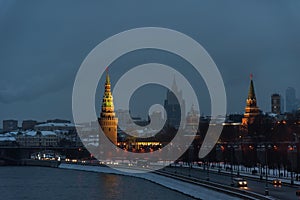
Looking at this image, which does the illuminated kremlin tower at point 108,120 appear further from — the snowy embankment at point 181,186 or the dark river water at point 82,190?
the dark river water at point 82,190

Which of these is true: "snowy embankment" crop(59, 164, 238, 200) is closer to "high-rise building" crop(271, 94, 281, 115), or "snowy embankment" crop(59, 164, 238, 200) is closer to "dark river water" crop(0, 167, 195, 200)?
"dark river water" crop(0, 167, 195, 200)

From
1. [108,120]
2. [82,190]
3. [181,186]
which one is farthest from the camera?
[108,120]

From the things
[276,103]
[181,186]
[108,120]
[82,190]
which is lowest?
[82,190]

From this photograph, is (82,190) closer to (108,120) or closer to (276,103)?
(108,120)

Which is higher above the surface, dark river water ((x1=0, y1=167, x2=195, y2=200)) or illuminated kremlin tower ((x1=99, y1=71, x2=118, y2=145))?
illuminated kremlin tower ((x1=99, y1=71, x2=118, y2=145))

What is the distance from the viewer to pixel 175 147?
117938 millimetres

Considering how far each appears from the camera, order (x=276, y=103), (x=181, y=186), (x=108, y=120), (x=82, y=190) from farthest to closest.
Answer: (x=276, y=103) < (x=108, y=120) < (x=82, y=190) < (x=181, y=186)

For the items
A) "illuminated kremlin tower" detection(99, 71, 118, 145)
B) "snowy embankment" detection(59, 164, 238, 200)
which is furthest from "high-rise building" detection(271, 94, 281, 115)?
"snowy embankment" detection(59, 164, 238, 200)

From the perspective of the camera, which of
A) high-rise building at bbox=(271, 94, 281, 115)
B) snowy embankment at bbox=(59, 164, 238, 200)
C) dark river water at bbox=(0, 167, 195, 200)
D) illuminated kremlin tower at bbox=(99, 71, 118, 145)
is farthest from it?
high-rise building at bbox=(271, 94, 281, 115)

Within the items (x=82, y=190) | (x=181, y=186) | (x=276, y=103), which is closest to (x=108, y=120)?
(x=276, y=103)

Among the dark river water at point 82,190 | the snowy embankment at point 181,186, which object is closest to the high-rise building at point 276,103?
the snowy embankment at point 181,186

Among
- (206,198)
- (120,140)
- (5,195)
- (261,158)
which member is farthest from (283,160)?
(120,140)

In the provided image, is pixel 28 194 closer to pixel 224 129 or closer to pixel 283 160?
pixel 283 160

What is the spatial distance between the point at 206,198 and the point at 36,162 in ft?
268
